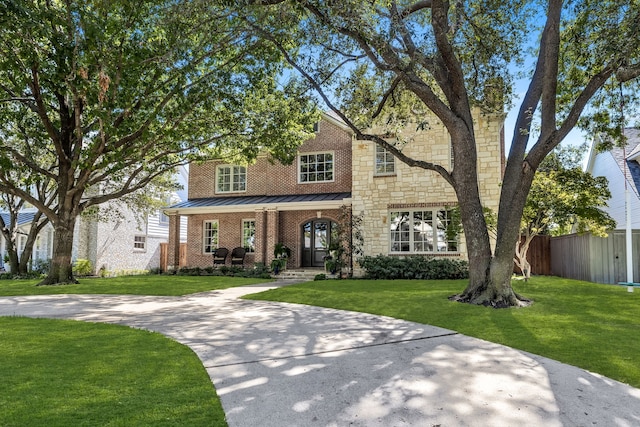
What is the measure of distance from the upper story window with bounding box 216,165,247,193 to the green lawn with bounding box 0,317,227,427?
15.0m

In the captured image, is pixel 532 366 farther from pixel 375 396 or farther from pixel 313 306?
pixel 313 306

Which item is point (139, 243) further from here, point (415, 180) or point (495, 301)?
point (495, 301)

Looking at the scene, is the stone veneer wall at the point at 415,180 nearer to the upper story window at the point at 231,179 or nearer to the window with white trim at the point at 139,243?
the upper story window at the point at 231,179

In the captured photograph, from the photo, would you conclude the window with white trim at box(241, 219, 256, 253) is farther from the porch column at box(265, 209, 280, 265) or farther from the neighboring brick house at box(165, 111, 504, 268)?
the porch column at box(265, 209, 280, 265)

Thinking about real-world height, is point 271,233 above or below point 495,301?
Result: above

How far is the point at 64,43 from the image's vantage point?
9.35 metres

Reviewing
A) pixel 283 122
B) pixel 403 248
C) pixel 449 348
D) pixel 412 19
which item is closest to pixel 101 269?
pixel 283 122

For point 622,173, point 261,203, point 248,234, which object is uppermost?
point 622,173

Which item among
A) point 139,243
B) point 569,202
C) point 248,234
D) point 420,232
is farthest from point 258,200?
point 569,202

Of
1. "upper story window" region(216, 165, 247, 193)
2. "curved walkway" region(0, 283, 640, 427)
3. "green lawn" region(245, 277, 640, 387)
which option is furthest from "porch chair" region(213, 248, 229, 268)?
"curved walkway" region(0, 283, 640, 427)

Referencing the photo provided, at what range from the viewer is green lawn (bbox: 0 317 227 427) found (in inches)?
115

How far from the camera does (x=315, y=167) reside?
19031 millimetres

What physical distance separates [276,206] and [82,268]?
9885mm

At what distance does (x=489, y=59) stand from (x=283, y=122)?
20.8ft
